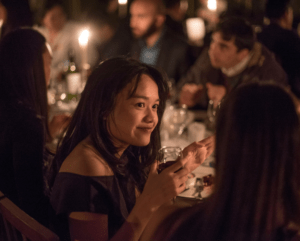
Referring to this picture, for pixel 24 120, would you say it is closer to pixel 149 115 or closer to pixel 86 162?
pixel 86 162

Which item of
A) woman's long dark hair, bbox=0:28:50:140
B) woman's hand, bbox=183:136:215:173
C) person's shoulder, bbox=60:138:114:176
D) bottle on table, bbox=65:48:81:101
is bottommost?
woman's hand, bbox=183:136:215:173

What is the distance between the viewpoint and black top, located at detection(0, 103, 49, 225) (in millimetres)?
1326

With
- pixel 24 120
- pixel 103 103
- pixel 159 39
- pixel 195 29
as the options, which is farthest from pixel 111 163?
pixel 195 29

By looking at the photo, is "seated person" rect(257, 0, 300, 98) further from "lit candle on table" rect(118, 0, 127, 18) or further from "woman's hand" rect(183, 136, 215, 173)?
"lit candle on table" rect(118, 0, 127, 18)

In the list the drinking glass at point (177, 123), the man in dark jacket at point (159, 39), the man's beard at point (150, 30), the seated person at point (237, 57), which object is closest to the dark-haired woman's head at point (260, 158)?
the drinking glass at point (177, 123)

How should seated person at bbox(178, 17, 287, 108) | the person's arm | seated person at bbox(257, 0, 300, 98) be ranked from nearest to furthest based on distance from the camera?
the person's arm → seated person at bbox(178, 17, 287, 108) → seated person at bbox(257, 0, 300, 98)

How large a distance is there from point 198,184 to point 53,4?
3.81 meters

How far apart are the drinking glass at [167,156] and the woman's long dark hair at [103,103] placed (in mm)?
141

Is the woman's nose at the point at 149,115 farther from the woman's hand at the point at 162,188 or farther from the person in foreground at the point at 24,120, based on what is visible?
the person in foreground at the point at 24,120

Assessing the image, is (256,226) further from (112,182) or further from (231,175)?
(112,182)

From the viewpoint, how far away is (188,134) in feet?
6.32

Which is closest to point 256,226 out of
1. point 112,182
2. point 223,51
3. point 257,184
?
point 257,184

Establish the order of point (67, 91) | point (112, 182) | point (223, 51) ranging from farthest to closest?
point (67, 91) → point (223, 51) → point (112, 182)

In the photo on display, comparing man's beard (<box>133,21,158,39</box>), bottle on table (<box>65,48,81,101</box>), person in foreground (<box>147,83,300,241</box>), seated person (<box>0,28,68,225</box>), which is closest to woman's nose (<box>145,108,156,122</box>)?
person in foreground (<box>147,83,300,241</box>)
